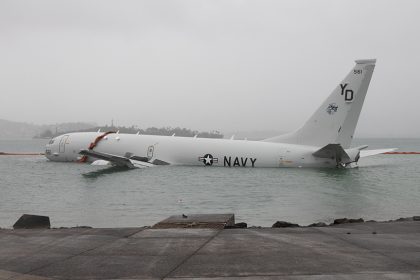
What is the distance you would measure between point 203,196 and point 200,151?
69.3 ft

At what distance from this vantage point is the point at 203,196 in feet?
101

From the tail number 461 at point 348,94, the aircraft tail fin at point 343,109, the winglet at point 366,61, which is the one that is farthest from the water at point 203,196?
the winglet at point 366,61

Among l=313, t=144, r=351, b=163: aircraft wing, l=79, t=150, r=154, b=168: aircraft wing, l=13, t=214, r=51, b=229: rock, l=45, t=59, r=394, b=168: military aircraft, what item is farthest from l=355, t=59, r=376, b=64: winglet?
l=13, t=214, r=51, b=229: rock

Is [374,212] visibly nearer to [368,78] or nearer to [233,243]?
[233,243]

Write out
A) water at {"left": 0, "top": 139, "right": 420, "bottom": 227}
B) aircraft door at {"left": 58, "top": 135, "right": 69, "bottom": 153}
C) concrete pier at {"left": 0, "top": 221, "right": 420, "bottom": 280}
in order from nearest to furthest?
concrete pier at {"left": 0, "top": 221, "right": 420, "bottom": 280}, water at {"left": 0, "top": 139, "right": 420, "bottom": 227}, aircraft door at {"left": 58, "top": 135, "right": 69, "bottom": 153}

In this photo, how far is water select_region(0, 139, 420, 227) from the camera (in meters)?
21.9

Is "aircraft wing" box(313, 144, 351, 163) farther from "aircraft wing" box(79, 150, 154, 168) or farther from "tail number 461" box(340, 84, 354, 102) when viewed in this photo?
"aircraft wing" box(79, 150, 154, 168)

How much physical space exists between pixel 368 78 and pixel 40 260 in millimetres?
41843

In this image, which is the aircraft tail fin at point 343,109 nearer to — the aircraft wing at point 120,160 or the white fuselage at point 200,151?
the white fuselage at point 200,151

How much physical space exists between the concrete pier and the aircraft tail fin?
34.5m

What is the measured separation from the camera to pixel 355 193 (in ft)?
105

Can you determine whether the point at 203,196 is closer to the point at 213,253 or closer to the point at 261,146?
the point at 261,146

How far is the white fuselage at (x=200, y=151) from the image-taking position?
48.9 metres

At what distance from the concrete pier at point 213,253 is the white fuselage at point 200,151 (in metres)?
36.5
